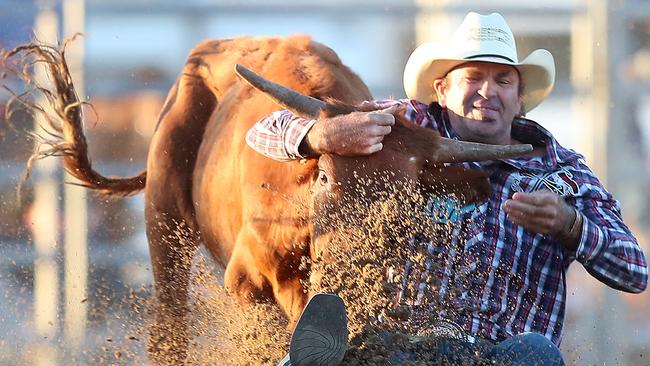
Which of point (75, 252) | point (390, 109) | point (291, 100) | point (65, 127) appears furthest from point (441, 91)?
point (75, 252)

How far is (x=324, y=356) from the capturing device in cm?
304

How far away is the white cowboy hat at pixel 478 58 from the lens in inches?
152

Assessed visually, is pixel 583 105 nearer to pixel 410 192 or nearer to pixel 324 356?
pixel 410 192

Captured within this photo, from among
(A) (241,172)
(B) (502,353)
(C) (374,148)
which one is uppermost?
(C) (374,148)

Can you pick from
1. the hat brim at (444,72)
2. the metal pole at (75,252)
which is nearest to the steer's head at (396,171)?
the hat brim at (444,72)

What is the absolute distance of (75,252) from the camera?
272 inches

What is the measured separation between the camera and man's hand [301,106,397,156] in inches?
136

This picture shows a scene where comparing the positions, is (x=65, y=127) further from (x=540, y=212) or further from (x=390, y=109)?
(x=540, y=212)

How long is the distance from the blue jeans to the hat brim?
0.96 meters

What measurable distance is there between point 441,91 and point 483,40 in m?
0.24

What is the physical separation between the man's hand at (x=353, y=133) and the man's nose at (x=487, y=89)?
1.21 feet

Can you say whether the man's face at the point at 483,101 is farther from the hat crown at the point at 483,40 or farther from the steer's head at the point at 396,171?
the steer's head at the point at 396,171

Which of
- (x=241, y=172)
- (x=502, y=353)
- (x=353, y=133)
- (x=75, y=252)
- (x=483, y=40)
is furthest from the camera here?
(x=75, y=252)

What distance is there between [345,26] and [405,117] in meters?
3.77
